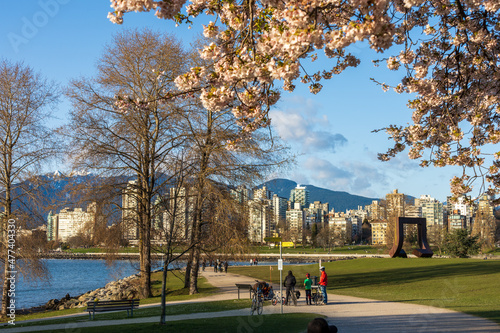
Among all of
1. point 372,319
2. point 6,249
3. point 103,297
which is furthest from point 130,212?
point 372,319

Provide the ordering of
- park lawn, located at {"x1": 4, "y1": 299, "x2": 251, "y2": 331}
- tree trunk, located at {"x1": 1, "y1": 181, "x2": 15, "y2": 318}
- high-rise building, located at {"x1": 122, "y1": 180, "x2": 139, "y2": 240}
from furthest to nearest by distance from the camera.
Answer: high-rise building, located at {"x1": 122, "y1": 180, "x2": 139, "y2": 240}
tree trunk, located at {"x1": 1, "y1": 181, "x2": 15, "y2": 318}
park lawn, located at {"x1": 4, "y1": 299, "x2": 251, "y2": 331}

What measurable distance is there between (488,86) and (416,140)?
5.17 ft

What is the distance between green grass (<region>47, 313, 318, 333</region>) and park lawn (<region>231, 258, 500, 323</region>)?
613 cm

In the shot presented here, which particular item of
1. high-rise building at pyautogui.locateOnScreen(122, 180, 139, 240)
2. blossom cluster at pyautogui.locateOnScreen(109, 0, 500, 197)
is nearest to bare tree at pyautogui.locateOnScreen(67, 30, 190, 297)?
high-rise building at pyautogui.locateOnScreen(122, 180, 139, 240)

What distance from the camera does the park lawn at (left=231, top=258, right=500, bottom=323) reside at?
1944cm

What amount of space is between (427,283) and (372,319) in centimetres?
1549

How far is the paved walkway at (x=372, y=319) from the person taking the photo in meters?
12.8

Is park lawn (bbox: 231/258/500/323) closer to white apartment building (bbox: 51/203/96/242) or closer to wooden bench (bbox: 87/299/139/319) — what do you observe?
wooden bench (bbox: 87/299/139/319)

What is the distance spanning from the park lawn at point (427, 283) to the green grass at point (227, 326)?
6127 mm

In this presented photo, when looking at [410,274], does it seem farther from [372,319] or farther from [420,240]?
[372,319]

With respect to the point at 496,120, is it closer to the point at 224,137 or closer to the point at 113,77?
the point at 224,137

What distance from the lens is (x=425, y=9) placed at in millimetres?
9297

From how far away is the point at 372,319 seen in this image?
1449 cm

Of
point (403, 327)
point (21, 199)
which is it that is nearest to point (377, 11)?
point (403, 327)
